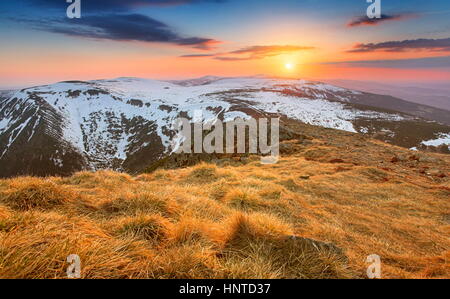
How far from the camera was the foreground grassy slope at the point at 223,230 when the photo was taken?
274cm

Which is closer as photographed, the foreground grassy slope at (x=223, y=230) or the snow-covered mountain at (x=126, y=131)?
the foreground grassy slope at (x=223, y=230)

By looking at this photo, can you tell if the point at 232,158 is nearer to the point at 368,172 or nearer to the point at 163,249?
the point at 368,172

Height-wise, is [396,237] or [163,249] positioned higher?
[163,249]

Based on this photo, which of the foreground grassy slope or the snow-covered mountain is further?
the snow-covered mountain

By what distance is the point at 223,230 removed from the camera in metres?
4.09

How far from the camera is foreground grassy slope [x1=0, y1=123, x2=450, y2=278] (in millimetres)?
2744

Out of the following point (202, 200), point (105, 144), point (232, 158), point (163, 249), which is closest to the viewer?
point (163, 249)

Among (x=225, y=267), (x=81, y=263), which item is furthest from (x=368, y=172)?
(x=81, y=263)

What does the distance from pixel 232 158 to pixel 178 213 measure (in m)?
14.1

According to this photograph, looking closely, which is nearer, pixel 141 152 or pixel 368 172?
pixel 368 172

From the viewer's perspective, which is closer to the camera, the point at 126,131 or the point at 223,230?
the point at 223,230

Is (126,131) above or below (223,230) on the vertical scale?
below

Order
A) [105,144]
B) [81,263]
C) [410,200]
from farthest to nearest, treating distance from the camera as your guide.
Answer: [105,144]
[410,200]
[81,263]

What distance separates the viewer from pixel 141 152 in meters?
149
